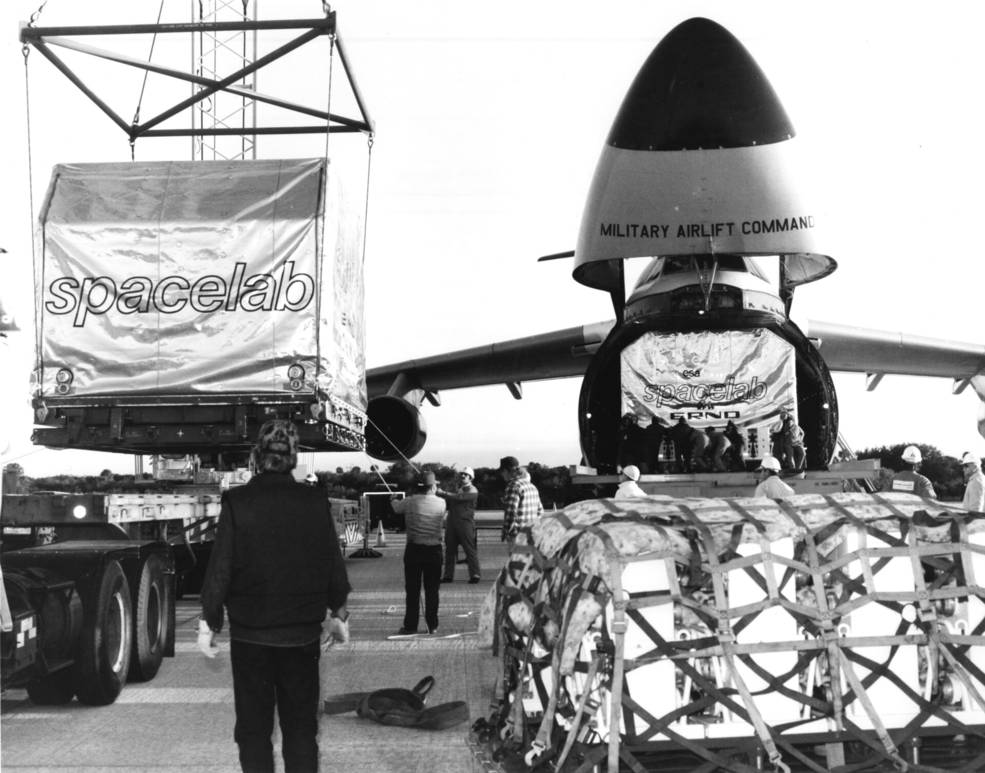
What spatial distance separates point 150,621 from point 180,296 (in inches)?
97.2

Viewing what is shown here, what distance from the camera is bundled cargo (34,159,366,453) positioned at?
333 inches

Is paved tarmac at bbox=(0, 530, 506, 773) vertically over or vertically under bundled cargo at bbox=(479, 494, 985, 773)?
under

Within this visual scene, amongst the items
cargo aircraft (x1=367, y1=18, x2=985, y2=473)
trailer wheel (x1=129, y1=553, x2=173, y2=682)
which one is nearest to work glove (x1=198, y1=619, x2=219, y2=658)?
trailer wheel (x1=129, y1=553, x2=173, y2=682)

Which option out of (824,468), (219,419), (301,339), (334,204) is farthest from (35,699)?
(824,468)

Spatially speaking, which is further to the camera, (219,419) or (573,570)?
(219,419)

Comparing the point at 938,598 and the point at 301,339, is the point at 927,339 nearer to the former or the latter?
the point at 301,339

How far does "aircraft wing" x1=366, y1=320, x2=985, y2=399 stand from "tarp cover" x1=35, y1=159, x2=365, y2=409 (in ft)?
33.4

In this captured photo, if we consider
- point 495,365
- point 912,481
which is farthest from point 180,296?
point 495,365

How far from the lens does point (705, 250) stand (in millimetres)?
11641

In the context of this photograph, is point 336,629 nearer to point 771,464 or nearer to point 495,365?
point 771,464

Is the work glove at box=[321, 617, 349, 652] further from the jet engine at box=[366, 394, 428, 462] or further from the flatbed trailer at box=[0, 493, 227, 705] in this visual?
the jet engine at box=[366, 394, 428, 462]

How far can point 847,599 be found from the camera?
4.26m

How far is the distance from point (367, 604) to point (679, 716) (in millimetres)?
8994

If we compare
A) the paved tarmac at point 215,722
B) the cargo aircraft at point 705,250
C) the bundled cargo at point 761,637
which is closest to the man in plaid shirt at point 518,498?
the cargo aircraft at point 705,250
